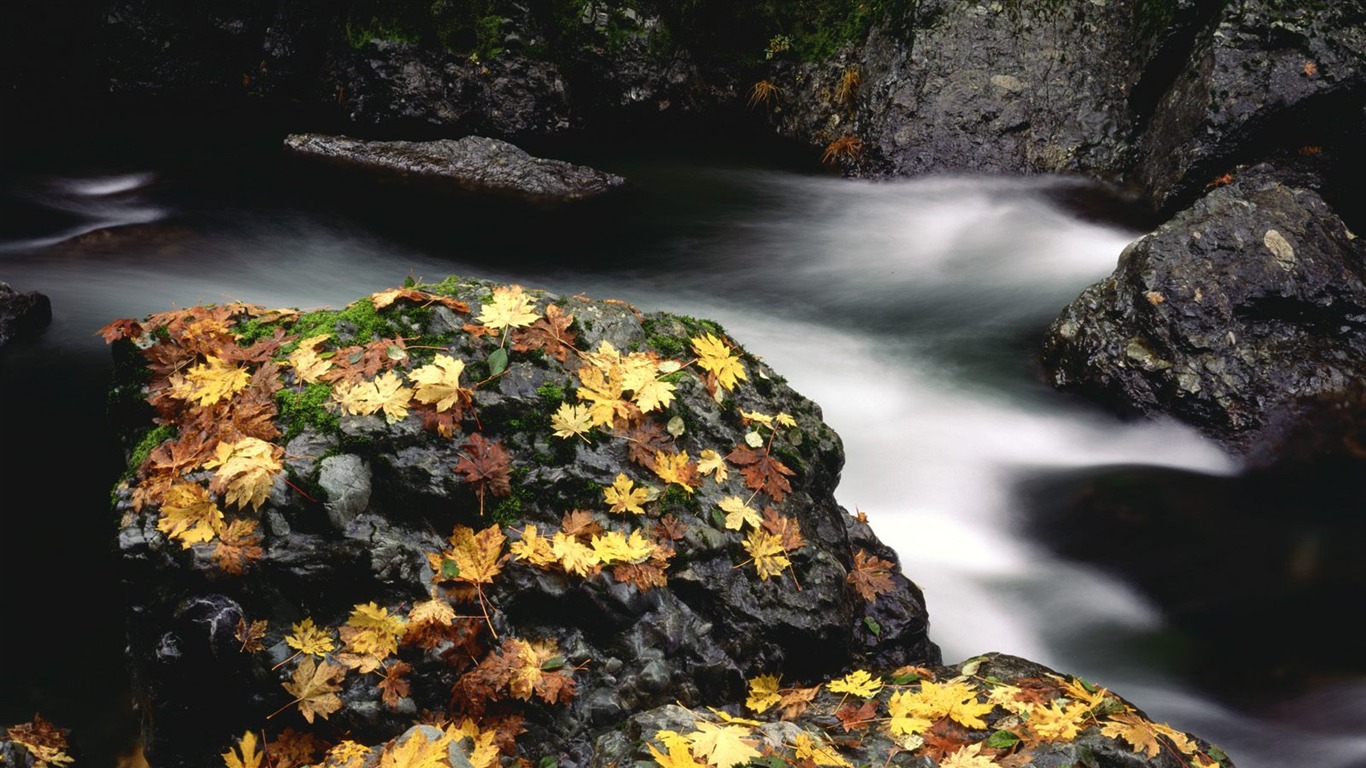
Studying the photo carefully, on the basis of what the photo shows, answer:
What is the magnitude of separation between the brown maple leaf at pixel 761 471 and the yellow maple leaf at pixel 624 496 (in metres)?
0.44

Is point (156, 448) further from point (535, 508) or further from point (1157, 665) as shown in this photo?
point (1157, 665)

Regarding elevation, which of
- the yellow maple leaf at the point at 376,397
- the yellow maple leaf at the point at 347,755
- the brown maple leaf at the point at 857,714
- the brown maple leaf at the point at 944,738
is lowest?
the yellow maple leaf at the point at 347,755

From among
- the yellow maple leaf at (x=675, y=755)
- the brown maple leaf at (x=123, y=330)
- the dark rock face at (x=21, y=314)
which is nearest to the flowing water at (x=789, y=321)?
the dark rock face at (x=21, y=314)

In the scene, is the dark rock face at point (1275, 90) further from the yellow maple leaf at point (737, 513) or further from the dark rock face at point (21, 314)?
the dark rock face at point (21, 314)

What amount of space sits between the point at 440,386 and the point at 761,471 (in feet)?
4.12

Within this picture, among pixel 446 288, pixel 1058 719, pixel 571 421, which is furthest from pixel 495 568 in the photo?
pixel 1058 719

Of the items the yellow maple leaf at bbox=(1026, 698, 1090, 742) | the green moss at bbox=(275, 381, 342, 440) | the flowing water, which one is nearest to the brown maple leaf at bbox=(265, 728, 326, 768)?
the green moss at bbox=(275, 381, 342, 440)

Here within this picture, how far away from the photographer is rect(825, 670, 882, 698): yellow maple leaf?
3275mm

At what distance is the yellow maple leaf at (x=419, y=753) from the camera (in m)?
2.51

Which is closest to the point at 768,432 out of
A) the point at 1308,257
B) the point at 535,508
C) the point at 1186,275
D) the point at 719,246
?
the point at 535,508

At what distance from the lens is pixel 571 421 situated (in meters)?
3.34

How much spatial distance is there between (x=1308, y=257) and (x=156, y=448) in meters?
6.94

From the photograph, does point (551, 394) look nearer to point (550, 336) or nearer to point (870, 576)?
point (550, 336)

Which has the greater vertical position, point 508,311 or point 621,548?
point 508,311
